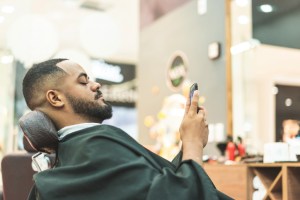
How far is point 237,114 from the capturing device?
4.18 m

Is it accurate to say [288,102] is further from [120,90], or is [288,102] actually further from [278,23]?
[120,90]

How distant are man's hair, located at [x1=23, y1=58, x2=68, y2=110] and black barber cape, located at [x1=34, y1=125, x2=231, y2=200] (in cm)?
31

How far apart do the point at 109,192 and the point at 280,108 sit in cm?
328

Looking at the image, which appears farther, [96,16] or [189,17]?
[96,16]

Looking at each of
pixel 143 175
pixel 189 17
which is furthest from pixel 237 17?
pixel 143 175

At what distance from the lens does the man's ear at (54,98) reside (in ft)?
5.66

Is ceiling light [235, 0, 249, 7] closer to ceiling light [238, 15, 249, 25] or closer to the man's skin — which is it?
ceiling light [238, 15, 249, 25]

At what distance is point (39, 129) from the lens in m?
1.68

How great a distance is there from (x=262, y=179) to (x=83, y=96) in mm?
1639

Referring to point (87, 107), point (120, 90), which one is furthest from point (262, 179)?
point (120, 90)

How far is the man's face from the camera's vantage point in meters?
1.72

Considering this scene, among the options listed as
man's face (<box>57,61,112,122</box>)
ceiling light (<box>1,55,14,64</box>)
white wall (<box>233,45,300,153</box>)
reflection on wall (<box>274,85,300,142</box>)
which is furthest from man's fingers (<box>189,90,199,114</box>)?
ceiling light (<box>1,55,14,64</box>)

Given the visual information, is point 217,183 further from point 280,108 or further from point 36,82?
point 36,82

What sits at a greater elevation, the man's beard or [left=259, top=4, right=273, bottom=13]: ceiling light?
[left=259, top=4, right=273, bottom=13]: ceiling light
